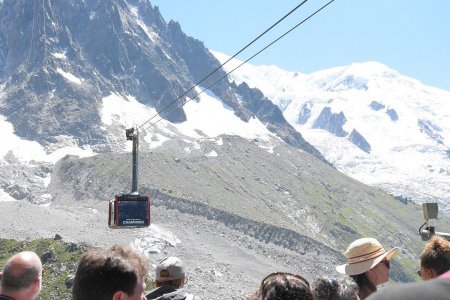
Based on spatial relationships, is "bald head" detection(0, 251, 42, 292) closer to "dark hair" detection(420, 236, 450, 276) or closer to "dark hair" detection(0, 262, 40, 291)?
"dark hair" detection(0, 262, 40, 291)

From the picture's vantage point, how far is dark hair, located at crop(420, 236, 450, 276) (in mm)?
6984

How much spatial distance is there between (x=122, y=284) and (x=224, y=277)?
16107cm

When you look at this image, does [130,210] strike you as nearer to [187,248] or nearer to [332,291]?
[332,291]

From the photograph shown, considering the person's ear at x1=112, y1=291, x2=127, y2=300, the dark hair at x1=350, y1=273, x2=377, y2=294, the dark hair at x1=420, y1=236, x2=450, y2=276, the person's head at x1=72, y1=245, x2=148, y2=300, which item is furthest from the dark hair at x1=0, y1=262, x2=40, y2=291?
the dark hair at x1=420, y1=236, x2=450, y2=276

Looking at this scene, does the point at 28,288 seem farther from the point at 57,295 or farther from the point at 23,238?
the point at 23,238

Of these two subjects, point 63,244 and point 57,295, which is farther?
point 63,244

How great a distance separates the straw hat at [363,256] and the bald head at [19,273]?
3.97 metres

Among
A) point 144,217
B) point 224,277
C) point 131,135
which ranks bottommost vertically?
point 224,277

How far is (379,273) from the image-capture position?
8000mm

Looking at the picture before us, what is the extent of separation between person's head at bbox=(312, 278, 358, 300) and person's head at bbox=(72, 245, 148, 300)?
2.43 m

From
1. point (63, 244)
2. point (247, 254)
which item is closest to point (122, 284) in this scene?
point (63, 244)

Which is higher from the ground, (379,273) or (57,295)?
(379,273)

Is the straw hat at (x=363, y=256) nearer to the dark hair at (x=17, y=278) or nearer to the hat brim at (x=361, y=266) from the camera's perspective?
the hat brim at (x=361, y=266)

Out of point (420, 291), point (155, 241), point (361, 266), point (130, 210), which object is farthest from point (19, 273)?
point (155, 241)
